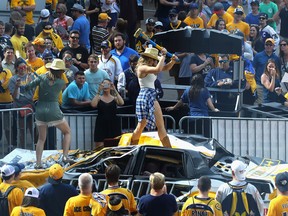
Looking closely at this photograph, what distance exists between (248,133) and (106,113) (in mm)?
2299

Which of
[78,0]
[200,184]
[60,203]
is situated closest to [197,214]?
[200,184]

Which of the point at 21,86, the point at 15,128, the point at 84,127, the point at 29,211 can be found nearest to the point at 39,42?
the point at 21,86

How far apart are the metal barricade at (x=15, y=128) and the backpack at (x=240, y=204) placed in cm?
530

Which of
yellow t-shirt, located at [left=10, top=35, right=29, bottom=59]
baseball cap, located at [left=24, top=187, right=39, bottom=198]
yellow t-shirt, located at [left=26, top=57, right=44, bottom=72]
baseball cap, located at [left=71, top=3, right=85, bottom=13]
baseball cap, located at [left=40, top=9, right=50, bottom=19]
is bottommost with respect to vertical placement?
baseball cap, located at [left=24, top=187, right=39, bottom=198]

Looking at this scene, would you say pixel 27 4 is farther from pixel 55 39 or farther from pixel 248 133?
pixel 248 133

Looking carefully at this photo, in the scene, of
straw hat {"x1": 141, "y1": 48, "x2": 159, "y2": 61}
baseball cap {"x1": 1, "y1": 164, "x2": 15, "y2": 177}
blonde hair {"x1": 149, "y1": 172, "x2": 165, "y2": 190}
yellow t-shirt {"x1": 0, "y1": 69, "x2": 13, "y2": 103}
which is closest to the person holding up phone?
yellow t-shirt {"x1": 0, "y1": 69, "x2": 13, "y2": 103}

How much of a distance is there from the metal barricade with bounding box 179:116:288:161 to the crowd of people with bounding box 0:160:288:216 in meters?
4.05

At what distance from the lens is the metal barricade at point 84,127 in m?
18.8

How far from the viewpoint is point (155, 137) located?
55.8ft

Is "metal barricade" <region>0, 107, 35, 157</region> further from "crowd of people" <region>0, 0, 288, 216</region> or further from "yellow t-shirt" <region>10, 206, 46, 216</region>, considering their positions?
"yellow t-shirt" <region>10, 206, 46, 216</region>

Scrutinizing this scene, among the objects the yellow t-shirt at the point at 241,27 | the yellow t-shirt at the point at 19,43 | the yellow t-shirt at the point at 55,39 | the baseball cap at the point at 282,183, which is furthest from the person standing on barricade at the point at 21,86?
the yellow t-shirt at the point at 241,27

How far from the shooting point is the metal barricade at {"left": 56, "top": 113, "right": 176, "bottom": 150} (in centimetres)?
1878

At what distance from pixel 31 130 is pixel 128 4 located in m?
6.63

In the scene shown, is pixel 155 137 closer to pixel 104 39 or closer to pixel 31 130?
pixel 31 130
